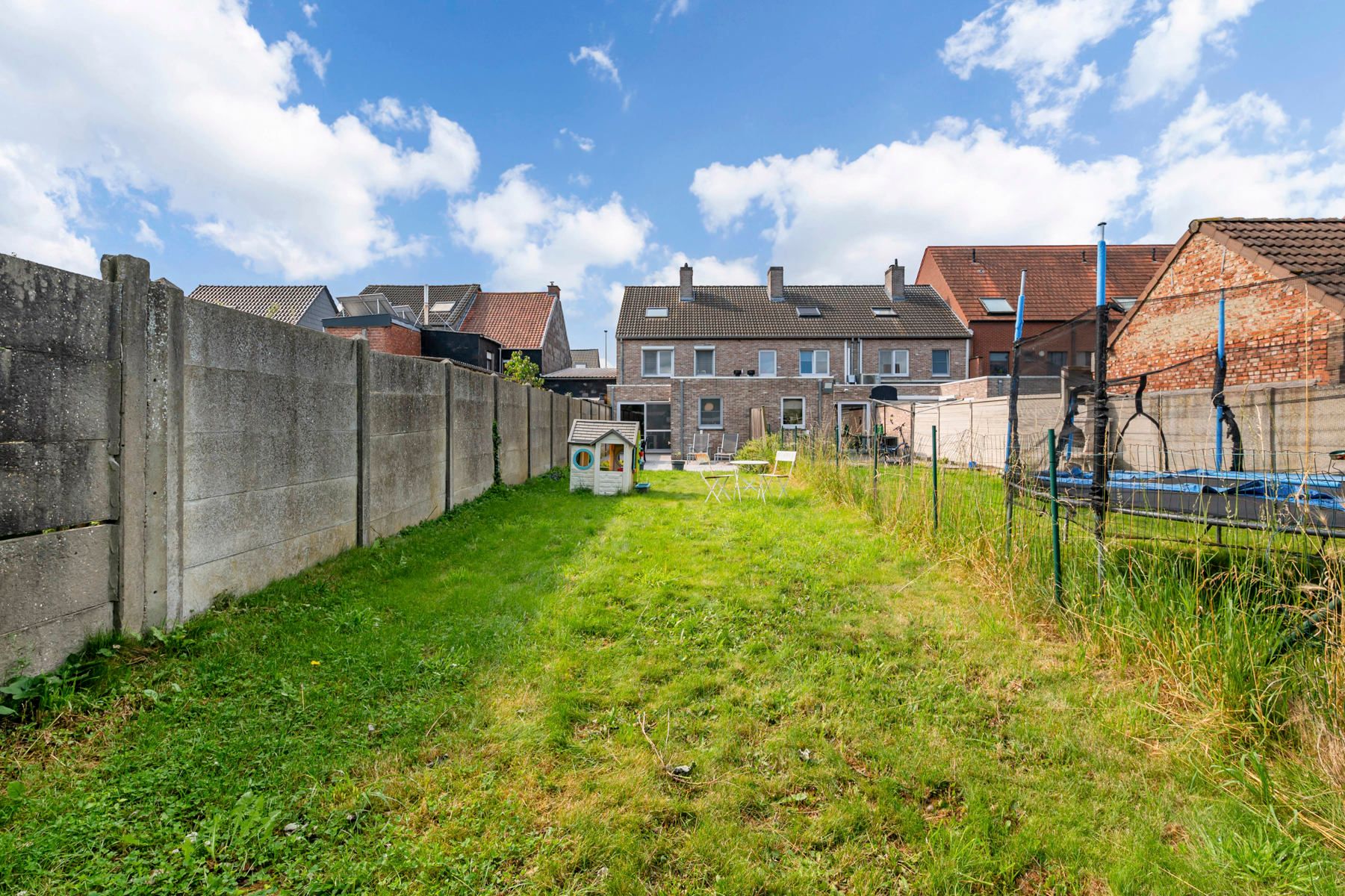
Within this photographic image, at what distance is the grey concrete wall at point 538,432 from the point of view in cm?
1189

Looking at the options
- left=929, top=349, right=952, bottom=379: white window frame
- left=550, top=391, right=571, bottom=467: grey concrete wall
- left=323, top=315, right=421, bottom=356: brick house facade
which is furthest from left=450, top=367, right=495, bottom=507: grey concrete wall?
left=929, top=349, right=952, bottom=379: white window frame

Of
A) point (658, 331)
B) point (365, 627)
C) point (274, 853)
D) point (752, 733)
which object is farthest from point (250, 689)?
point (658, 331)

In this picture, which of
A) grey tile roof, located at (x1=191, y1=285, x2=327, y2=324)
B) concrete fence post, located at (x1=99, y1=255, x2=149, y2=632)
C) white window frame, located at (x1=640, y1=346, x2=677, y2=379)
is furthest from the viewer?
grey tile roof, located at (x1=191, y1=285, x2=327, y2=324)

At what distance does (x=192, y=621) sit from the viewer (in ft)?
11.6

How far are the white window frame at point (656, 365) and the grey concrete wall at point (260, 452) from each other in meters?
19.6

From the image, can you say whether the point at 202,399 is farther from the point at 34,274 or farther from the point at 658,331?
the point at 658,331

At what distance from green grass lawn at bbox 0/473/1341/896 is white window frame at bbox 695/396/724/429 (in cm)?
1996

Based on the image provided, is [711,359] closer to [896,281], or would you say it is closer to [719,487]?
[896,281]

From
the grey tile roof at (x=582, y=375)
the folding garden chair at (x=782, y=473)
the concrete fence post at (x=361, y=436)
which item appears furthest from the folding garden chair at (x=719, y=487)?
the grey tile roof at (x=582, y=375)

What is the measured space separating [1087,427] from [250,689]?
12854 millimetres

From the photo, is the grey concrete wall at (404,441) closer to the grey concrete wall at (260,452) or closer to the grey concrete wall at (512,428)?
the grey concrete wall at (260,452)

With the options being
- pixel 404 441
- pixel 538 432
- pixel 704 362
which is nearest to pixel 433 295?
pixel 704 362

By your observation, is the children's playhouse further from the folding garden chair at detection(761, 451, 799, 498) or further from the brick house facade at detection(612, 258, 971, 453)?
the brick house facade at detection(612, 258, 971, 453)

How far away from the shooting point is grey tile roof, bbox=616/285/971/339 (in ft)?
81.7
